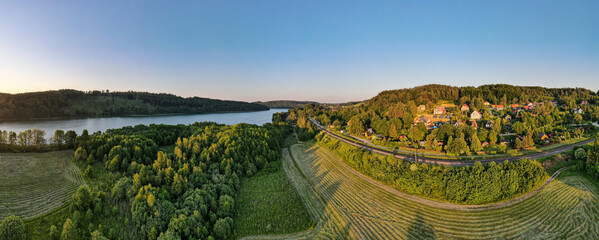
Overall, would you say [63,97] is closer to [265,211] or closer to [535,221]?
[265,211]

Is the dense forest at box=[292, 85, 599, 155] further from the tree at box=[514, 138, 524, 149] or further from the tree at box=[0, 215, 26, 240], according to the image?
the tree at box=[0, 215, 26, 240]

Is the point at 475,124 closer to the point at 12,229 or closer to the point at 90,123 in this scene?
the point at 12,229

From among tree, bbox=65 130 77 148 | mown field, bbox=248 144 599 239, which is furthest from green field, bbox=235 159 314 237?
tree, bbox=65 130 77 148

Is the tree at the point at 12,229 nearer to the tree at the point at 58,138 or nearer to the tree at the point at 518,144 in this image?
the tree at the point at 58,138

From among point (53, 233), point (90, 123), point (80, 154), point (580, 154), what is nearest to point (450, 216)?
point (580, 154)

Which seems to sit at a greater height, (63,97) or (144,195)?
(63,97)

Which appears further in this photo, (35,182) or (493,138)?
(493,138)

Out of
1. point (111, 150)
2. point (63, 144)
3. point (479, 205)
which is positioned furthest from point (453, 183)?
point (63, 144)
